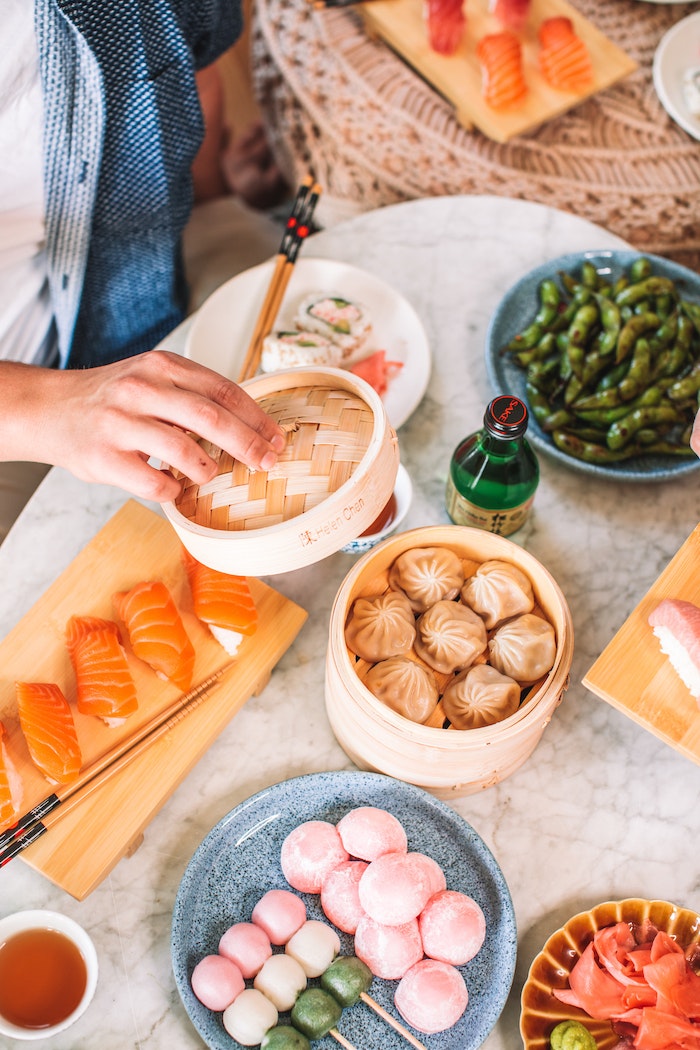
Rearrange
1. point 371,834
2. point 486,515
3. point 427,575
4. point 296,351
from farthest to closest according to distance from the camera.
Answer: point 296,351 < point 486,515 < point 427,575 < point 371,834

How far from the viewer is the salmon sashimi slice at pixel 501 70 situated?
6.43 feet

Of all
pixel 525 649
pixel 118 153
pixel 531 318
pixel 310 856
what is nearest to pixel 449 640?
pixel 525 649

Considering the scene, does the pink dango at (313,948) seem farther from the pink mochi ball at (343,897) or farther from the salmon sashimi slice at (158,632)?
the salmon sashimi slice at (158,632)

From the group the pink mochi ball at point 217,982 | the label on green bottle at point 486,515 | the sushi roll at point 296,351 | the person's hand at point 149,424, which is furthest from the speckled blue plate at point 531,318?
the pink mochi ball at point 217,982

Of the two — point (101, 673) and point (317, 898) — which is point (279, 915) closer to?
point (317, 898)

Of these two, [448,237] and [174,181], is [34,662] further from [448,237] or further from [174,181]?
[448,237]

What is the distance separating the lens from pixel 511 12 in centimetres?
209

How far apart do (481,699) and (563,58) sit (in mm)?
1623

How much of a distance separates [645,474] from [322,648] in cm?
63

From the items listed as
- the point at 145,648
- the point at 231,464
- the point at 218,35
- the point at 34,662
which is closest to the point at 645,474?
the point at 231,464

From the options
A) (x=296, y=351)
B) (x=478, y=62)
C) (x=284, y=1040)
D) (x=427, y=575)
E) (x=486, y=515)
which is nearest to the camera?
(x=284, y=1040)

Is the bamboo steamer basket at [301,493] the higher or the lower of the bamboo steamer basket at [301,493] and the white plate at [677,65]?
the lower

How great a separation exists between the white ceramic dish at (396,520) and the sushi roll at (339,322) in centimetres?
32

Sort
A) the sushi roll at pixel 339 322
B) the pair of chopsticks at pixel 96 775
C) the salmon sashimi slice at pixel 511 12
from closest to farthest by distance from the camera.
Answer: the pair of chopsticks at pixel 96 775
the sushi roll at pixel 339 322
the salmon sashimi slice at pixel 511 12
